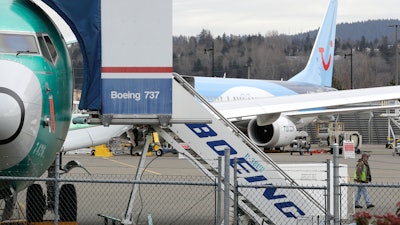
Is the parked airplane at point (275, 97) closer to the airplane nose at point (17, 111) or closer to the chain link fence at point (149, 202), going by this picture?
the chain link fence at point (149, 202)

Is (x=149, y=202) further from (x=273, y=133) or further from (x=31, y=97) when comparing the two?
(x=273, y=133)

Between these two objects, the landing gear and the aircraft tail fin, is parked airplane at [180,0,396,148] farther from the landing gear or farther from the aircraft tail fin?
the landing gear

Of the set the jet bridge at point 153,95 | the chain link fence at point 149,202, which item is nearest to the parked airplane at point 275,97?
the chain link fence at point 149,202

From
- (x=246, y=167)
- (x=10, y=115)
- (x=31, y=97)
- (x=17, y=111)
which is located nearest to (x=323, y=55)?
(x=246, y=167)

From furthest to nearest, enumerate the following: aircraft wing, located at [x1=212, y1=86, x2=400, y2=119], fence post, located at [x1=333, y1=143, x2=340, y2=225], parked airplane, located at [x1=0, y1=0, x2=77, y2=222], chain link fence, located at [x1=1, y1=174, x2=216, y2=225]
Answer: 1. aircraft wing, located at [x1=212, y1=86, x2=400, y2=119]
2. chain link fence, located at [x1=1, y1=174, x2=216, y2=225]
3. parked airplane, located at [x1=0, y1=0, x2=77, y2=222]
4. fence post, located at [x1=333, y1=143, x2=340, y2=225]

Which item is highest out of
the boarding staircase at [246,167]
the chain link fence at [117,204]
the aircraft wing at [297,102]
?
the aircraft wing at [297,102]

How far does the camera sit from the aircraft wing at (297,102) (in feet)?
66.3

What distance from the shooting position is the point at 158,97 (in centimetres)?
1275

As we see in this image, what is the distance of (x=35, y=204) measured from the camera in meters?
14.7

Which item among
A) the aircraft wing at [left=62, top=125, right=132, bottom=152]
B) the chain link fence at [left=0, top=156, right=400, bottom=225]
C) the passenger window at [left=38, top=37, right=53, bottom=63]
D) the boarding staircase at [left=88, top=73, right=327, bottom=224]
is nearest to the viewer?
the chain link fence at [left=0, top=156, right=400, bottom=225]

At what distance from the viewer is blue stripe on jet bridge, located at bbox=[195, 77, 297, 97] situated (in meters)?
38.9

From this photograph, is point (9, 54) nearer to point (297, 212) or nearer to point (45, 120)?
point (45, 120)

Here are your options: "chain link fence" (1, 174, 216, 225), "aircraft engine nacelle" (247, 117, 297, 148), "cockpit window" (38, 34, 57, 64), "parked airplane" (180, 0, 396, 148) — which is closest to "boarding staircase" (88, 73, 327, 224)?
"chain link fence" (1, 174, 216, 225)

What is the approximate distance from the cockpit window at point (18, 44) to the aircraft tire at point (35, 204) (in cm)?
295
